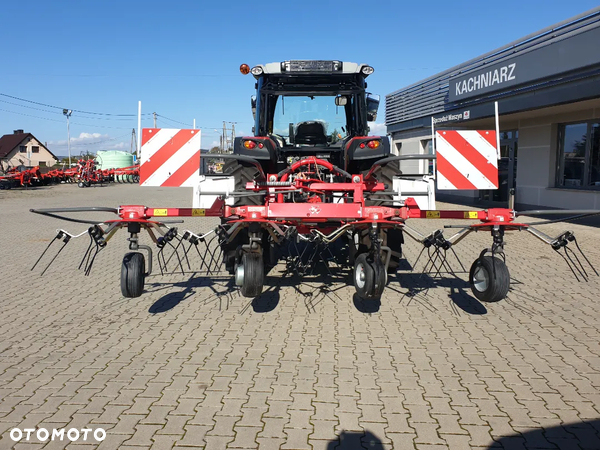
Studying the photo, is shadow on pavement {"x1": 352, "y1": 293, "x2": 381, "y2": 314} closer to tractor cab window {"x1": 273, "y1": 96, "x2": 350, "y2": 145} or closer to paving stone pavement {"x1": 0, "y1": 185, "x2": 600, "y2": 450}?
paving stone pavement {"x1": 0, "y1": 185, "x2": 600, "y2": 450}

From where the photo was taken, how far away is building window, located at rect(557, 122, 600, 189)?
12.4 m

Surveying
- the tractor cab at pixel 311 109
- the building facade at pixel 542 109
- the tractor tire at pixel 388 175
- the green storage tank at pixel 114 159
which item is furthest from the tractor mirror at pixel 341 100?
the green storage tank at pixel 114 159

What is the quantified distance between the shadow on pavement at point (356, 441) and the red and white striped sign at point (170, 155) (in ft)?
9.32

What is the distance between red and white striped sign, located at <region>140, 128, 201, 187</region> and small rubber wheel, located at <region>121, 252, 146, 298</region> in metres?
0.75

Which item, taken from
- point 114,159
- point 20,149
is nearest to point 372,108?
point 114,159

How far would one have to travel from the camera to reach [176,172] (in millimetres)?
4859

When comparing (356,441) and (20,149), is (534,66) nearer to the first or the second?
(356,441)

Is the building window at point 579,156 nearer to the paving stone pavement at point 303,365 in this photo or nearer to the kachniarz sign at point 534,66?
the kachniarz sign at point 534,66

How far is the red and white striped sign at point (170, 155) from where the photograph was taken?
15.8ft

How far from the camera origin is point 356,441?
2.94 meters

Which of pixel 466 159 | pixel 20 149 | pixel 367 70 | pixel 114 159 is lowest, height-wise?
pixel 466 159

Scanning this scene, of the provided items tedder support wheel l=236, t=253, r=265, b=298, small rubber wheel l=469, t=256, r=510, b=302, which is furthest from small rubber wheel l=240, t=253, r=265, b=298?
small rubber wheel l=469, t=256, r=510, b=302

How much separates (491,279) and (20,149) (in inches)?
2785

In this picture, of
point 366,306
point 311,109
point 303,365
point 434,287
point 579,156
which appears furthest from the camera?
point 579,156
